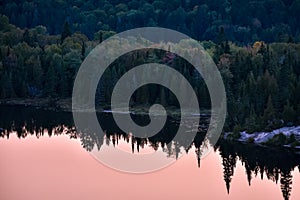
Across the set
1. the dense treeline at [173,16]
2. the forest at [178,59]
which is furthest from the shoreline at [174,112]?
the dense treeline at [173,16]

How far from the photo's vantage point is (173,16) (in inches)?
5645

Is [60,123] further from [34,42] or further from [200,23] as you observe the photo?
[200,23]

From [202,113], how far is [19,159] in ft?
86.9

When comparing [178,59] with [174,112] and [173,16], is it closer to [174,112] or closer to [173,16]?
[174,112]

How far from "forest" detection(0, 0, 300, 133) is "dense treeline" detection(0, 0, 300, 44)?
0.66ft

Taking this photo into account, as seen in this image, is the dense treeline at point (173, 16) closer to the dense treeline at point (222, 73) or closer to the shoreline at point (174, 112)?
the dense treeline at point (222, 73)

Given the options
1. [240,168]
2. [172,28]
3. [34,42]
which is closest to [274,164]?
→ [240,168]

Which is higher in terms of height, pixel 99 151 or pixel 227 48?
pixel 227 48

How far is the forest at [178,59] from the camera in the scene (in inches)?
2138

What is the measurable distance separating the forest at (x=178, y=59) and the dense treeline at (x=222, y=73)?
0.33 feet

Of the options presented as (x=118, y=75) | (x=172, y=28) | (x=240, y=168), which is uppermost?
(x=172, y=28)

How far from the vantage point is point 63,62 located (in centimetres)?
8319

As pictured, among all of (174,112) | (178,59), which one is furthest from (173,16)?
(174,112)

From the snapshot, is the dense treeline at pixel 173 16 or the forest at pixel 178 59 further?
the dense treeline at pixel 173 16
